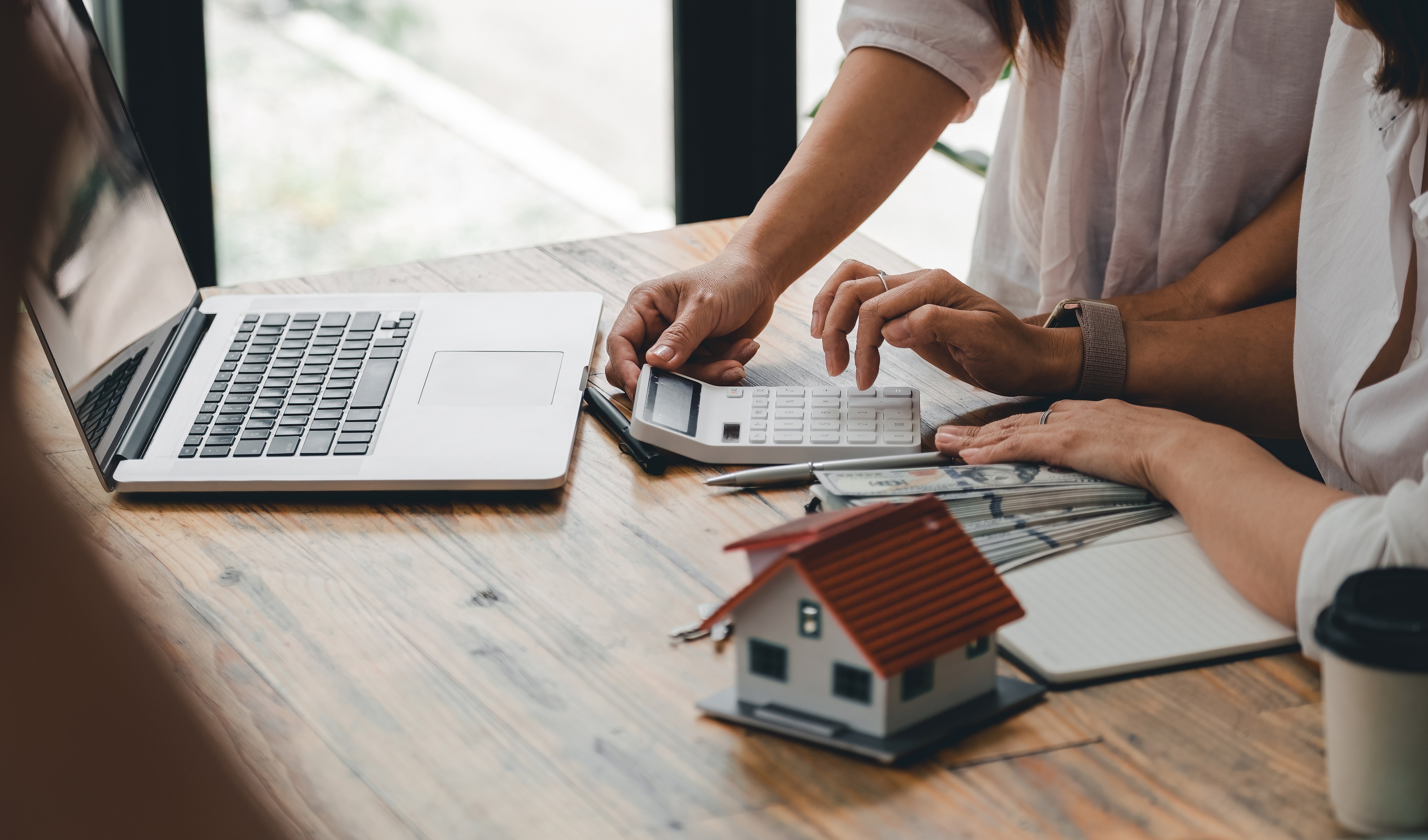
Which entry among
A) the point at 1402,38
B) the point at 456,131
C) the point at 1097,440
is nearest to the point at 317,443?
the point at 1097,440

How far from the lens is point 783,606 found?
2.02ft

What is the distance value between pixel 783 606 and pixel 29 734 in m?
0.45

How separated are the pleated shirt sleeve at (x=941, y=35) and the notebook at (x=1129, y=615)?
63 centimetres

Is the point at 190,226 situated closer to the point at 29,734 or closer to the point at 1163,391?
the point at 1163,391

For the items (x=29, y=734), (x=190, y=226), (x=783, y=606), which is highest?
(x=29, y=734)

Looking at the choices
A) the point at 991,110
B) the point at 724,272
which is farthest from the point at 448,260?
the point at 991,110

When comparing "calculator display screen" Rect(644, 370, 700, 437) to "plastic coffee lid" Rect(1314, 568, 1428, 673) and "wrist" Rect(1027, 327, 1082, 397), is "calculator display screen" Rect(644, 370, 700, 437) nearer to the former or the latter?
"wrist" Rect(1027, 327, 1082, 397)

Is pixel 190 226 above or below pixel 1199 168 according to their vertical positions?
below

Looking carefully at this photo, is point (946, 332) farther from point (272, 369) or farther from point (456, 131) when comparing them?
point (456, 131)

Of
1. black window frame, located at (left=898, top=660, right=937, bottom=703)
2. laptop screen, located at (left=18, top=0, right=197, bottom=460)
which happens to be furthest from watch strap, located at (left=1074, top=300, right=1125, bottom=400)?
laptop screen, located at (left=18, top=0, right=197, bottom=460)

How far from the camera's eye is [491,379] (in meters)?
1.05

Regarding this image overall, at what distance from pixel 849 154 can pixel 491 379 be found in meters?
0.46

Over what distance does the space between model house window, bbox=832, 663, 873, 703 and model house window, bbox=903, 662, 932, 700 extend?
19 mm

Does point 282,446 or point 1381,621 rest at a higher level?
point 1381,621
